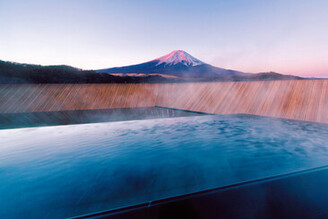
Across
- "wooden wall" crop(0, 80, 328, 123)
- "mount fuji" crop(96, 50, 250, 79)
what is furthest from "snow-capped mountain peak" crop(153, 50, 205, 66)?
"wooden wall" crop(0, 80, 328, 123)

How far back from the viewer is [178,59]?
87.5 meters

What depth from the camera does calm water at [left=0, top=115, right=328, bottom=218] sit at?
2072 millimetres

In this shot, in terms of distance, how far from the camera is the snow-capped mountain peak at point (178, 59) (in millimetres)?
84963

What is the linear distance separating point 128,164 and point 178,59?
88.5 meters

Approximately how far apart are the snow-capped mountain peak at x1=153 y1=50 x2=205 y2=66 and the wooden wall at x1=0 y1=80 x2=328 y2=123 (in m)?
69.8

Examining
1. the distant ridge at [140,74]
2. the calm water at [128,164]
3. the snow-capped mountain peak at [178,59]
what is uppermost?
the snow-capped mountain peak at [178,59]

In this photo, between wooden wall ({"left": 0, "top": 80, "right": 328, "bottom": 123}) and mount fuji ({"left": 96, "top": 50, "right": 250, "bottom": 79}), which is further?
mount fuji ({"left": 96, "top": 50, "right": 250, "bottom": 79})

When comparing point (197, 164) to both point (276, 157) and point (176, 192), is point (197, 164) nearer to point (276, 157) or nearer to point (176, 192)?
point (176, 192)

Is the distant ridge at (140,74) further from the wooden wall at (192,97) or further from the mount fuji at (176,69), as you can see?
the wooden wall at (192,97)

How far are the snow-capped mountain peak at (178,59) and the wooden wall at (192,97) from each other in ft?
229

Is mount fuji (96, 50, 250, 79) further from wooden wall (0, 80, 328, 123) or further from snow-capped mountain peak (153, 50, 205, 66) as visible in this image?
wooden wall (0, 80, 328, 123)

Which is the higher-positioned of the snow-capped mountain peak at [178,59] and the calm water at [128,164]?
the snow-capped mountain peak at [178,59]

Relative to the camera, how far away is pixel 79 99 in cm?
1525

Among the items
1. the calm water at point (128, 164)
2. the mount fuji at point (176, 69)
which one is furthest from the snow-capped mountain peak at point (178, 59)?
→ the calm water at point (128, 164)
